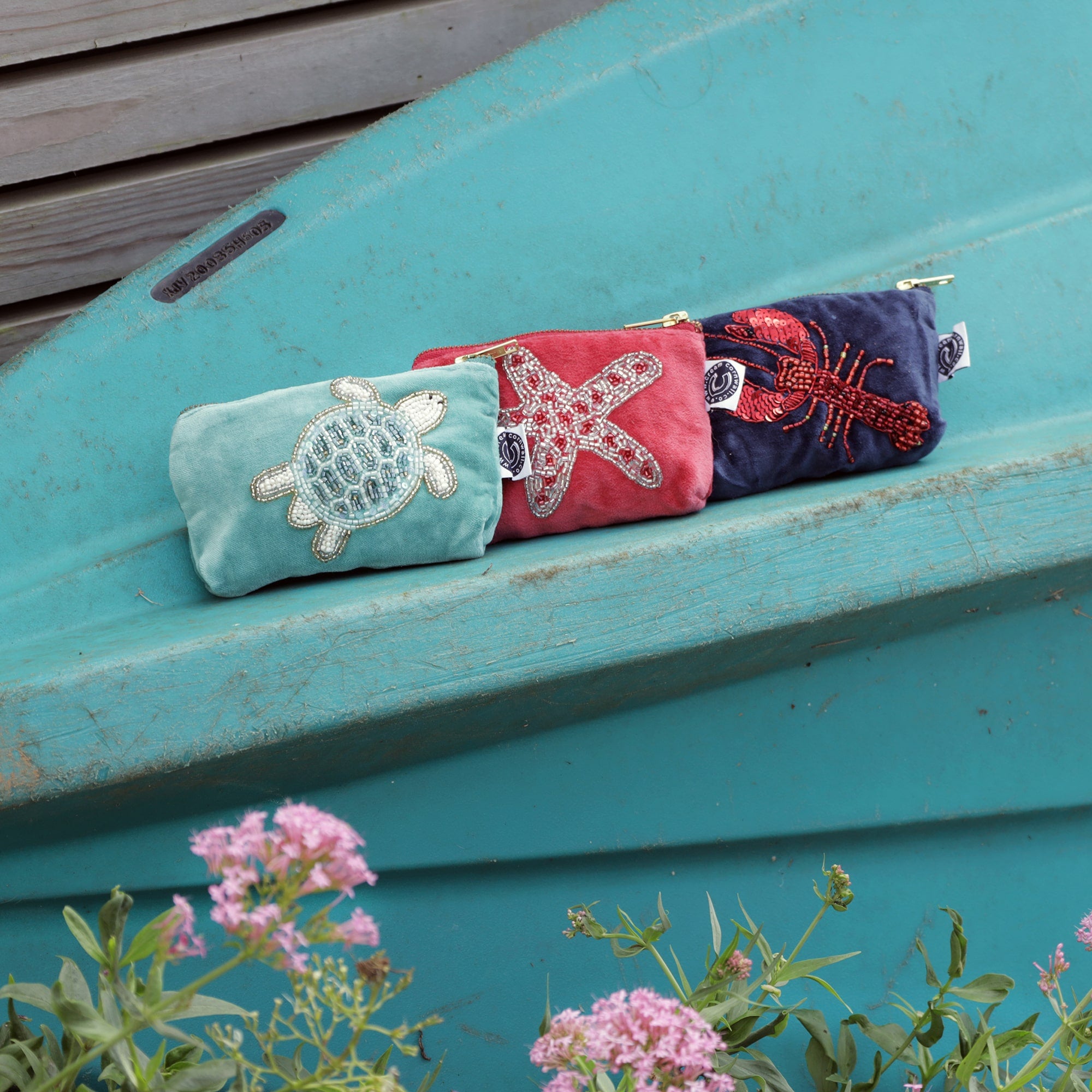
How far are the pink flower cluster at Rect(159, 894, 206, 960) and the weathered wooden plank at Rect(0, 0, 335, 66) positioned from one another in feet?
4.84

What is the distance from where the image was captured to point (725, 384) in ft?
3.31

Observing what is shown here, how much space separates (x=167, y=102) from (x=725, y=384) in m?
1.06

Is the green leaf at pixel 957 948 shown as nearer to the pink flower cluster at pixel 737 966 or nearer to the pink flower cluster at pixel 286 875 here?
the pink flower cluster at pixel 737 966

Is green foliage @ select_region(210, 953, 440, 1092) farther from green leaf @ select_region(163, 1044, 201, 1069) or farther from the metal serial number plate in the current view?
the metal serial number plate

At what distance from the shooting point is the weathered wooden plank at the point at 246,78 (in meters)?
1.40

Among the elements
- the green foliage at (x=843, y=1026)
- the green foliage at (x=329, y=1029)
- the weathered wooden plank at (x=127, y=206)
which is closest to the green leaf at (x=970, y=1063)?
the green foliage at (x=843, y=1026)

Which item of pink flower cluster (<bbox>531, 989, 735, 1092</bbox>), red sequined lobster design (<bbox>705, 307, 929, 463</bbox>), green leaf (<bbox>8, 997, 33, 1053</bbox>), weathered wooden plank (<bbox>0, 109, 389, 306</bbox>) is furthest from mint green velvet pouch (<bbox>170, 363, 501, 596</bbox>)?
weathered wooden plank (<bbox>0, 109, 389, 306</bbox>)

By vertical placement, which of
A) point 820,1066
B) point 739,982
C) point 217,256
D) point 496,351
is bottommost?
point 820,1066

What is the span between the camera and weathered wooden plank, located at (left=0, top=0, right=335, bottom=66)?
1354mm

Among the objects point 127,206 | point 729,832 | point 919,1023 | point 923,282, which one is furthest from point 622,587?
point 127,206

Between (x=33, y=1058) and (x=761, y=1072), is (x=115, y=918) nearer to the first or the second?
A: (x=33, y=1058)

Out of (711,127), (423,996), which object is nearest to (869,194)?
(711,127)

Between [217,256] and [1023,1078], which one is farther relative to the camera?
[217,256]

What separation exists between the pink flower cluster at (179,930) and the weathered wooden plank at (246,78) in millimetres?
1433
